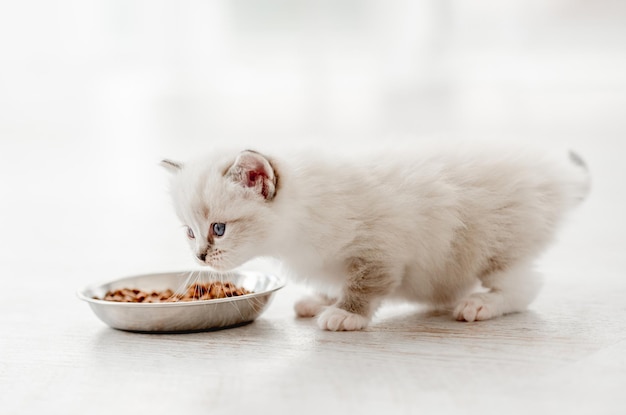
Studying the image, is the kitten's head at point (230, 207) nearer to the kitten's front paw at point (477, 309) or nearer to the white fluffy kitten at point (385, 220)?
the white fluffy kitten at point (385, 220)

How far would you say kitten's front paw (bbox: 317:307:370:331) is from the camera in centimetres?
216

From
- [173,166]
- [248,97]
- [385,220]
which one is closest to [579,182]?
[385,220]

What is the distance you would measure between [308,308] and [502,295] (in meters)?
0.57

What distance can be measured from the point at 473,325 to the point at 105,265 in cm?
183

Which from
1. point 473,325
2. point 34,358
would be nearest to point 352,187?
point 473,325

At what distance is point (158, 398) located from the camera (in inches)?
63.8

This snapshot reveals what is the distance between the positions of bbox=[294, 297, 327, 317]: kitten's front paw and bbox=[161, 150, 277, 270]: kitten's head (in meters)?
0.37

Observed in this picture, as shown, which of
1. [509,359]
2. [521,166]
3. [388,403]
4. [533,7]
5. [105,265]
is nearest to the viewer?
[388,403]

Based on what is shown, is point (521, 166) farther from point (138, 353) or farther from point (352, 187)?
point (138, 353)

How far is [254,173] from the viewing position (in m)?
2.04

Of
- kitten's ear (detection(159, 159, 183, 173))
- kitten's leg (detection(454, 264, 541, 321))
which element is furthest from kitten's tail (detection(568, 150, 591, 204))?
kitten's ear (detection(159, 159, 183, 173))

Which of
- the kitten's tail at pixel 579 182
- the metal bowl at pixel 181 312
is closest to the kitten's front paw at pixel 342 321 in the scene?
the metal bowl at pixel 181 312

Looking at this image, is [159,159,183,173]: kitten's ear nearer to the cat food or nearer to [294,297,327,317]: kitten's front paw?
the cat food

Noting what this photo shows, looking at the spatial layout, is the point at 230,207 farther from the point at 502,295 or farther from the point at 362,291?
the point at 502,295
